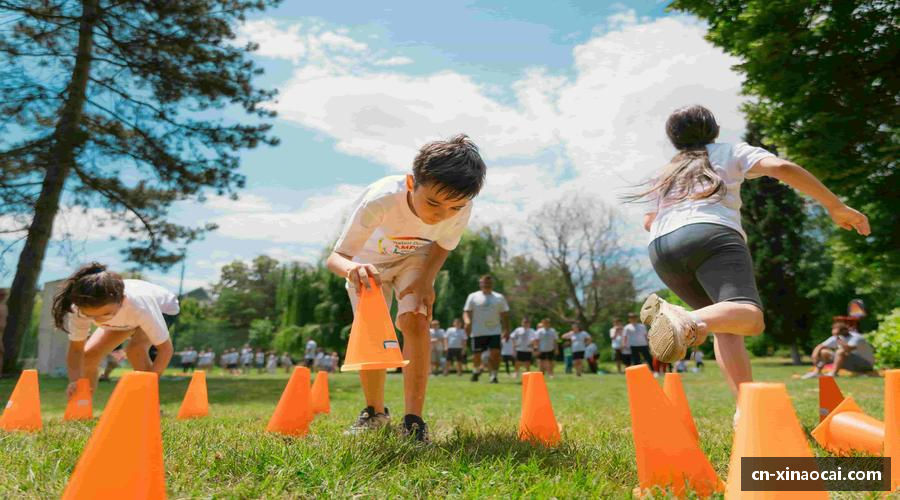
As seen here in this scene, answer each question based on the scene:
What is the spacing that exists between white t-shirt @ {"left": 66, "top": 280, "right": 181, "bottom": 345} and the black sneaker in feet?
9.94

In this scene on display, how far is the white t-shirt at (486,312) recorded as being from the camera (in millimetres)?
12812

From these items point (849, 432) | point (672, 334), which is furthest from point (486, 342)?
point (672, 334)

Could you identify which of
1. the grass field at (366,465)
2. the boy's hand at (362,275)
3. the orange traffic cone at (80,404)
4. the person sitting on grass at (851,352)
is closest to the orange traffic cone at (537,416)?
the grass field at (366,465)

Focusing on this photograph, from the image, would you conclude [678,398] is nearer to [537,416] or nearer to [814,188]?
[537,416]

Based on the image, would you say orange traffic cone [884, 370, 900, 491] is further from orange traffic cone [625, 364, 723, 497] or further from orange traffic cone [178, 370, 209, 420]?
orange traffic cone [178, 370, 209, 420]

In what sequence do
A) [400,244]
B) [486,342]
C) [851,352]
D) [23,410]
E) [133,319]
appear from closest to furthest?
[400,244] → [23,410] → [133,319] → [486,342] → [851,352]

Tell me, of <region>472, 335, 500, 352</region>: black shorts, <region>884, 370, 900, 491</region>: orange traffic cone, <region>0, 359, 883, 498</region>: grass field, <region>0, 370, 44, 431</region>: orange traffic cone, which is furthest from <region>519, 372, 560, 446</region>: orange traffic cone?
<region>472, 335, 500, 352</region>: black shorts

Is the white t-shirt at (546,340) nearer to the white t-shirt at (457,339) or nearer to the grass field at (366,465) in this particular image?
the white t-shirt at (457,339)

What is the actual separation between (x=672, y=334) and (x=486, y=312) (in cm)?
1045

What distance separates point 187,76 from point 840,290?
33595 millimetres

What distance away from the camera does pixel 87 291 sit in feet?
14.9

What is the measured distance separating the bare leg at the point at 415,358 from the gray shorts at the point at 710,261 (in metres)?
1.44

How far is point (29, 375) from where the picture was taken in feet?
15.1

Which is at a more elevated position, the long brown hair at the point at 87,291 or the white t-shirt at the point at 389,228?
the white t-shirt at the point at 389,228
